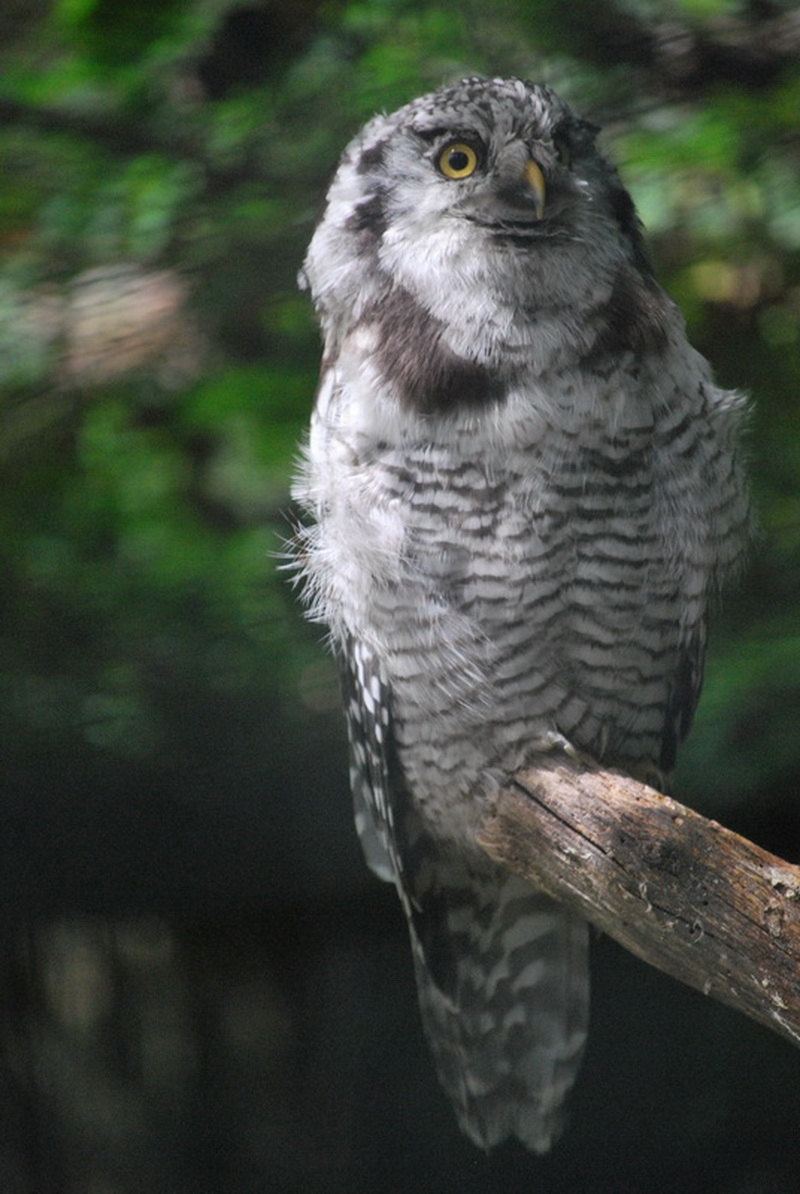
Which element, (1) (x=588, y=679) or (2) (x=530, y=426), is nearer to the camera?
(2) (x=530, y=426)

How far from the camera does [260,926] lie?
6.34ft

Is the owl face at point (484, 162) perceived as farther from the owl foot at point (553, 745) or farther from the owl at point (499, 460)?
the owl foot at point (553, 745)

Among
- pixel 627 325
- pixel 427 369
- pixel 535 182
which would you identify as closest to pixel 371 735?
pixel 427 369

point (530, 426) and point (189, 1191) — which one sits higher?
point (530, 426)

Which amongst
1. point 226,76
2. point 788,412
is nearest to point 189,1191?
point 788,412

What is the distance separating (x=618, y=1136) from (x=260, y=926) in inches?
31.8

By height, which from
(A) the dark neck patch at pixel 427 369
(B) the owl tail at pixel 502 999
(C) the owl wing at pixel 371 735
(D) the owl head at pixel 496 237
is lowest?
(B) the owl tail at pixel 502 999

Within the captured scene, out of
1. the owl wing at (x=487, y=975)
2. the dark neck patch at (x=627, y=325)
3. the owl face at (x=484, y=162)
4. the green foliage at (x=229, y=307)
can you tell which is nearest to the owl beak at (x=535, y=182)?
the owl face at (x=484, y=162)

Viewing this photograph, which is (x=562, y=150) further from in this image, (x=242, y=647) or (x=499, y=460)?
(x=242, y=647)

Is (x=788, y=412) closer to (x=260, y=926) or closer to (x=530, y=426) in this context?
(x=530, y=426)

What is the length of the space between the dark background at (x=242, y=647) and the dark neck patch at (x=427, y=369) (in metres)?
0.52

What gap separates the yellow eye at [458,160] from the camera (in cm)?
137

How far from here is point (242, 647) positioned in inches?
78.0

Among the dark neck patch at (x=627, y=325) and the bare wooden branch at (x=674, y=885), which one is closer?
the bare wooden branch at (x=674, y=885)
